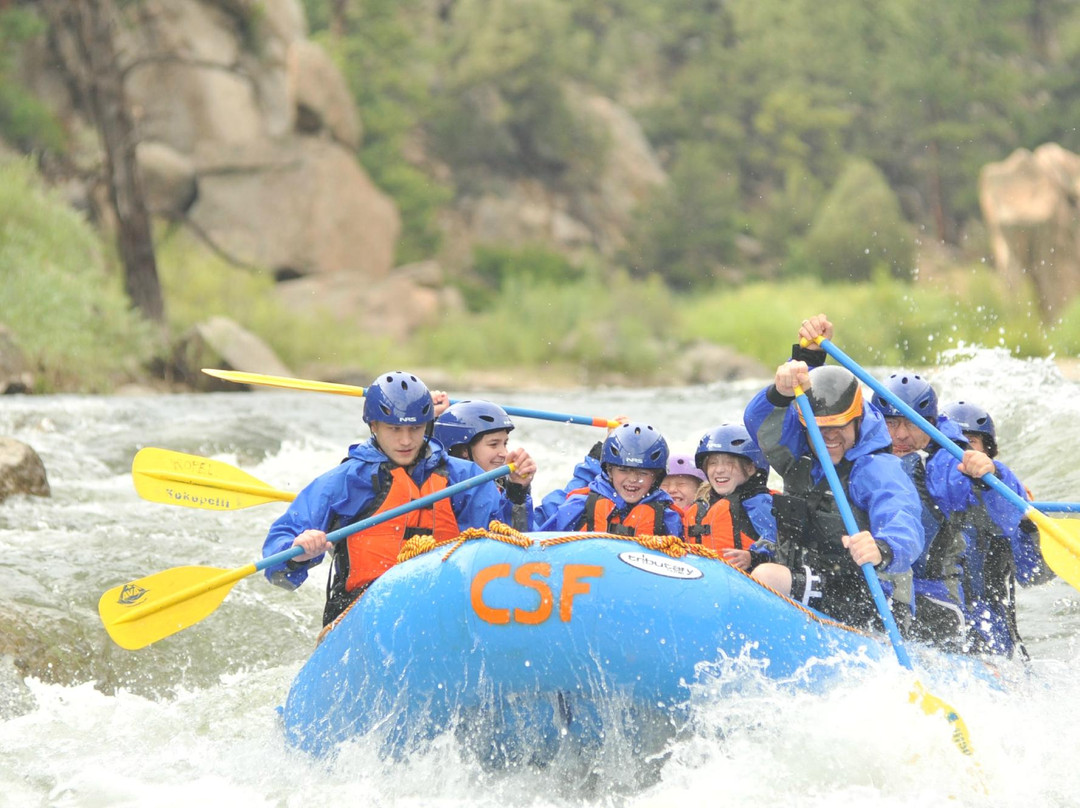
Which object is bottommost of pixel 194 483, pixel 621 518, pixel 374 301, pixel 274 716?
pixel 374 301

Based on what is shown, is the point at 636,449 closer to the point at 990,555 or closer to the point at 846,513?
the point at 846,513

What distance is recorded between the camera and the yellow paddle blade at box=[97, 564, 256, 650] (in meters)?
4.86

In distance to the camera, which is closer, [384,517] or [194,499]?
[384,517]

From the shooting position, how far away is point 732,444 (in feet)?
18.1

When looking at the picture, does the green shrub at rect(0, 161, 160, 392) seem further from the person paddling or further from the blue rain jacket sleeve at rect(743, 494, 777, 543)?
the person paddling

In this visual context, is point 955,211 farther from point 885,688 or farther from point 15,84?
→ point 885,688

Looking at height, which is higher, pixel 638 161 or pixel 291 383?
pixel 638 161

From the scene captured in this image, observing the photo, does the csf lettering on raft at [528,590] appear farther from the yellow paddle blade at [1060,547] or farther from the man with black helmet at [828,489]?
the yellow paddle blade at [1060,547]

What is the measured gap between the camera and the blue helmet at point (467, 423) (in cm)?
615

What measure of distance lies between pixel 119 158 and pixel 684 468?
53.5 ft

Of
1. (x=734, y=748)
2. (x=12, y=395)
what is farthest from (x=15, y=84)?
(x=734, y=748)

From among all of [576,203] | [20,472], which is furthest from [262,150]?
[20,472]

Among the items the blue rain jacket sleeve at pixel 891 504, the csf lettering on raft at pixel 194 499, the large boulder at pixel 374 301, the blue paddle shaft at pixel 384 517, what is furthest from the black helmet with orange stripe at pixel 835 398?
the large boulder at pixel 374 301

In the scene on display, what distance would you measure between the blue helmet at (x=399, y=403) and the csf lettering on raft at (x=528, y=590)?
3.62 ft
